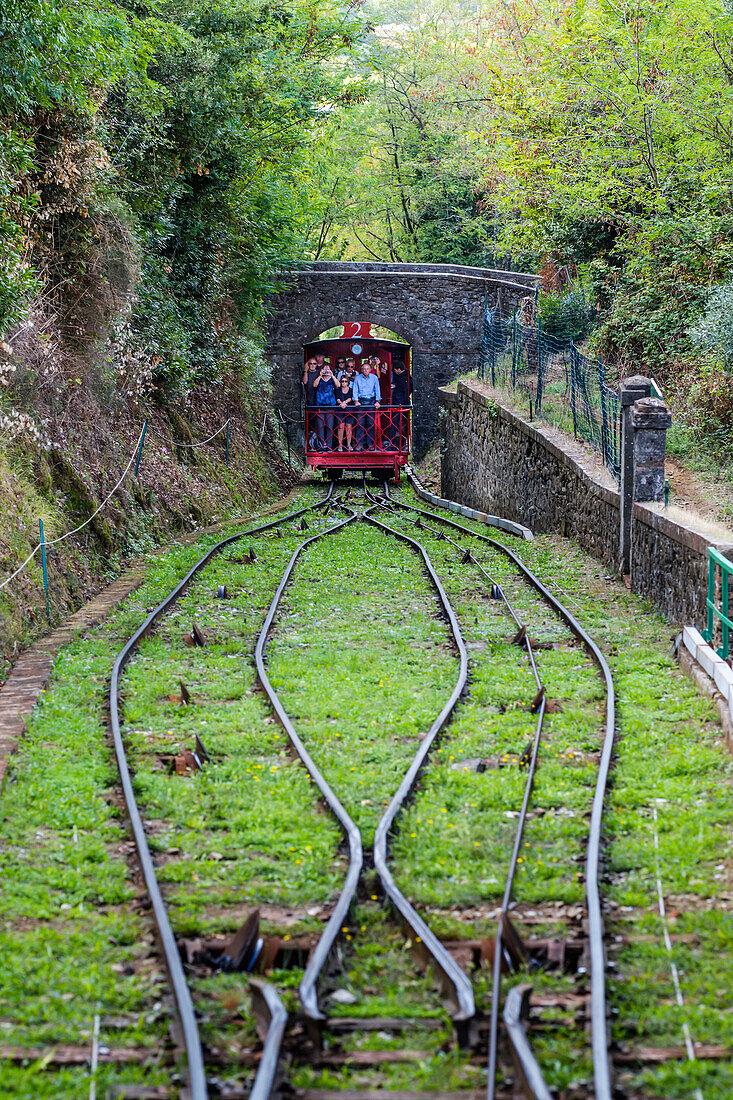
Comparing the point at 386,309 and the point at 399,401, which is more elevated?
the point at 386,309

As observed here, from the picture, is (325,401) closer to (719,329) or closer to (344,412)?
(344,412)

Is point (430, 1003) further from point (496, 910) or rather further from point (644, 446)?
point (644, 446)

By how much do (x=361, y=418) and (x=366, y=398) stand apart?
1.60ft

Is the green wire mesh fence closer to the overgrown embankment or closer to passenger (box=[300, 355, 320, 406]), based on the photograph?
passenger (box=[300, 355, 320, 406])

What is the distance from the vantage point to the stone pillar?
12312 mm

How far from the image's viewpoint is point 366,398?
26453 mm

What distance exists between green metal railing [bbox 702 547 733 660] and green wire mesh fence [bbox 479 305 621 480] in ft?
16.5

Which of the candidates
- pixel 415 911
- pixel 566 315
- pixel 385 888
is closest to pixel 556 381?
pixel 566 315

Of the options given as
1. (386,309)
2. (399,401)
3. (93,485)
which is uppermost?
(386,309)

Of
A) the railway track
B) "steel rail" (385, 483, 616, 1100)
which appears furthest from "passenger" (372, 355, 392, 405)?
the railway track

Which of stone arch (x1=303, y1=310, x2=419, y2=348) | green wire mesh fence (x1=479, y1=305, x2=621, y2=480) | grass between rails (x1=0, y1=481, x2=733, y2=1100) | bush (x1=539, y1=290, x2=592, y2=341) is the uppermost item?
stone arch (x1=303, y1=310, x2=419, y2=348)

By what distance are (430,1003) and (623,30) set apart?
1785cm

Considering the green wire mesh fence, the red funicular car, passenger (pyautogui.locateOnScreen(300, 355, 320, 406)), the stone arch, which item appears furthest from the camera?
the stone arch

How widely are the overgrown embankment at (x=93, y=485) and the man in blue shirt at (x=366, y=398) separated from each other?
4.29m
